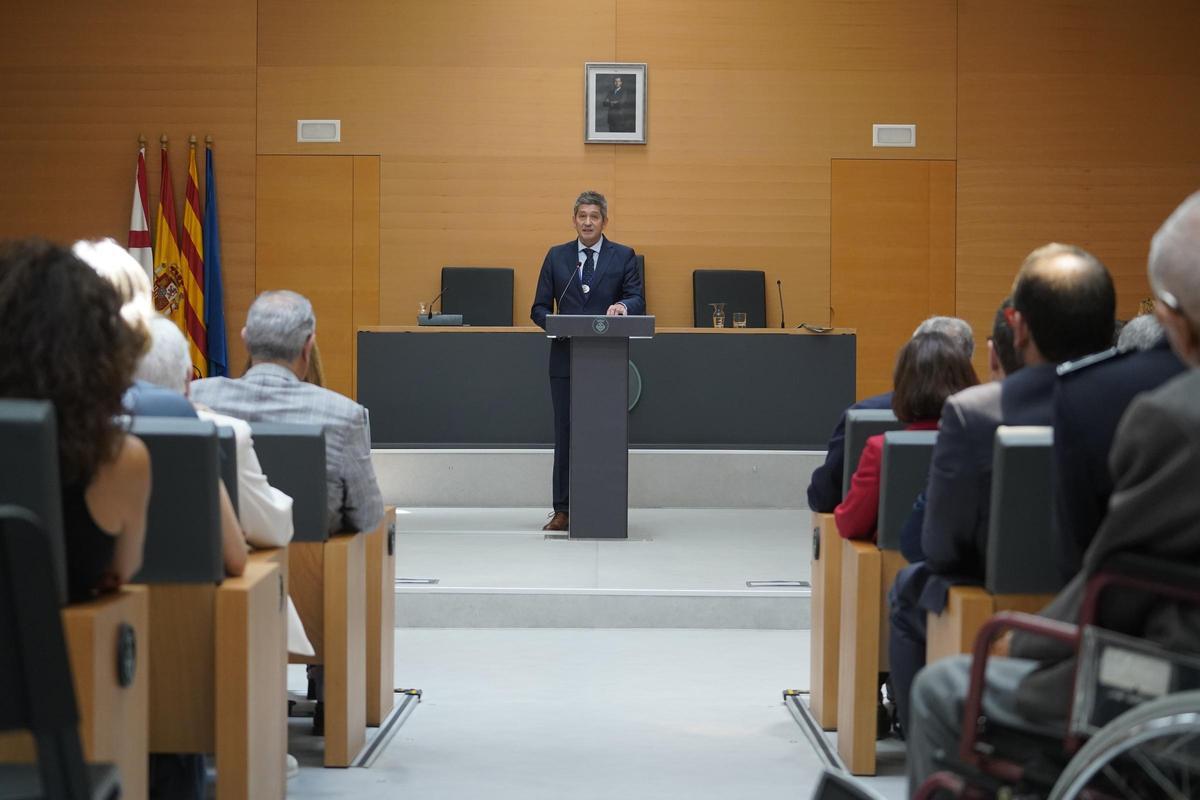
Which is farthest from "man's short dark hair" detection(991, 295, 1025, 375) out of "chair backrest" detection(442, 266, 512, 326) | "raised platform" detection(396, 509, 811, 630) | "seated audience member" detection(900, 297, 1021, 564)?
"chair backrest" detection(442, 266, 512, 326)

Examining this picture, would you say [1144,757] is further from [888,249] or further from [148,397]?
[888,249]

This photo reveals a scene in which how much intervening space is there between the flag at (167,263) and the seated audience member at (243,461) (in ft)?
22.4

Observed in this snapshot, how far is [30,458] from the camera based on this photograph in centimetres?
184

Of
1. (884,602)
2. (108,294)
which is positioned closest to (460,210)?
(884,602)

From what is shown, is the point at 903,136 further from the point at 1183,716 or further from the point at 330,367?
the point at 1183,716

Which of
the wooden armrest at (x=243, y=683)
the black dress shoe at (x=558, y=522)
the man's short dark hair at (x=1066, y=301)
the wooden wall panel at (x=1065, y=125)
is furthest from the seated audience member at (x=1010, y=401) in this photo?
the wooden wall panel at (x=1065, y=125)

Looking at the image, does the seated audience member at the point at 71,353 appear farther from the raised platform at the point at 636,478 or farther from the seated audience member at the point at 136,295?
the raised platform at the point at 636,478

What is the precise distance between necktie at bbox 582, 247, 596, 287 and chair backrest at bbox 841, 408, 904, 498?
3442 millimetres

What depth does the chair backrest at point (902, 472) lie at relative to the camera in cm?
326

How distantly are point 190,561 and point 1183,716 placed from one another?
1766 millimetres

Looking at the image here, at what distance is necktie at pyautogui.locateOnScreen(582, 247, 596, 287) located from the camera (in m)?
7.12

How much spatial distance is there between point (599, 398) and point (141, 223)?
461cm

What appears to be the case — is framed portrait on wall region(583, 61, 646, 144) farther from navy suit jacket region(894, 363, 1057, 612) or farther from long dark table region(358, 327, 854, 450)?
navy suit jacket region(894, 363, 1057, 612)

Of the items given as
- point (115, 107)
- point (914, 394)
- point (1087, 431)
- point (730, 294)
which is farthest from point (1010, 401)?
point (115, 107)
